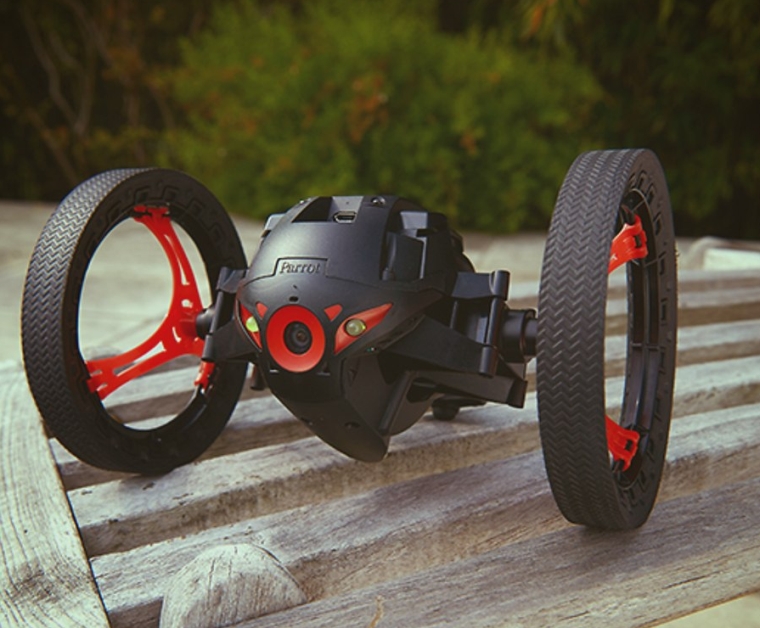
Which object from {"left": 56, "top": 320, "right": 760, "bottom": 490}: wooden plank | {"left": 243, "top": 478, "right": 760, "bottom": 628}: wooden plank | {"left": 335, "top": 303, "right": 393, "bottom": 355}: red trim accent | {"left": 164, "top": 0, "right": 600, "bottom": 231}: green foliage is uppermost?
{"left": 335, "top": 303, "right": 393, "bottom": 355}: red trim accent

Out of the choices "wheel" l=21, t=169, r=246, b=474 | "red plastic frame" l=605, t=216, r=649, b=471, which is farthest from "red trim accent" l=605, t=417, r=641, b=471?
"wheel" l=21, t=169, r=246, b=474

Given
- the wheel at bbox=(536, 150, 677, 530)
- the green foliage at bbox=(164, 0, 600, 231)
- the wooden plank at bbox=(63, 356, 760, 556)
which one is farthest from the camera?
the green foliage at bbox=(164, 0, 600, 231)

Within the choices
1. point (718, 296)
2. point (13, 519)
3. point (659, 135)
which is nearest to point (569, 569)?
point (13, 519)

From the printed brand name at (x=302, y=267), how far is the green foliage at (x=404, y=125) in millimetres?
2965

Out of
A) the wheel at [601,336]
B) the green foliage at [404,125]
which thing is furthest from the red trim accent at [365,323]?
the green foliage at [404,125]

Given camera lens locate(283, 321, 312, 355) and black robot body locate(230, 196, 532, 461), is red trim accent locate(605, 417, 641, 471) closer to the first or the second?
black robot body locate(230, 196, 532, 461)

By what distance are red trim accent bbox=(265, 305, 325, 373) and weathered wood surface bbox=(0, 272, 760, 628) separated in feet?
0.65

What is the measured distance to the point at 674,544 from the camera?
1041 mm

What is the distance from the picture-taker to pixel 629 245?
1024 millimetres

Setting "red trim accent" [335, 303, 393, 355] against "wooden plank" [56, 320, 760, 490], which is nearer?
"red trim accent" [335, 303, 393, 355]

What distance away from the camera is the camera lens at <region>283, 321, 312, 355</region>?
986 millimetres

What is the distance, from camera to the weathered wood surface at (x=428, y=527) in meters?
0.94

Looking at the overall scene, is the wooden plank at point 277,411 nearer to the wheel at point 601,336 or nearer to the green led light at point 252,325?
the green led light at point 252,325

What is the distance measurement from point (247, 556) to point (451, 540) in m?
0.29
